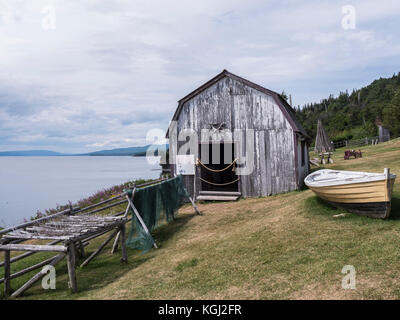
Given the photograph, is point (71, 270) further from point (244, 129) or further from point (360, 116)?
point (360, 116)

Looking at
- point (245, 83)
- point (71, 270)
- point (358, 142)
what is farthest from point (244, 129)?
point (358, 142)

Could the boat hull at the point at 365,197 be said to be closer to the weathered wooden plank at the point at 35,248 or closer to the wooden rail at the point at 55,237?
the wooden rail at the point at 55,237

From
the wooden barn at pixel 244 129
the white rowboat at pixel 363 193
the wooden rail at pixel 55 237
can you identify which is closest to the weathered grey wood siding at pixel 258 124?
the wooden barn at pixel 244 129

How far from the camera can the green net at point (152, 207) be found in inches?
427

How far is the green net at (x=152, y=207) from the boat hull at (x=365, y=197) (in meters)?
5.88

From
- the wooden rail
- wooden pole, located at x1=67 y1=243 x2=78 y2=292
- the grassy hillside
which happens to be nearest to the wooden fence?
the grassy hillside

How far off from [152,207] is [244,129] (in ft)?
24.1

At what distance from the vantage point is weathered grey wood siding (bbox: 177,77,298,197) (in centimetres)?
1672

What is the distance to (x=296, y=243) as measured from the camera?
8.40 m

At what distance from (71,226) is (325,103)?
129 m

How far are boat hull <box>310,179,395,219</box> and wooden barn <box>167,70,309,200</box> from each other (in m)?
6.68
